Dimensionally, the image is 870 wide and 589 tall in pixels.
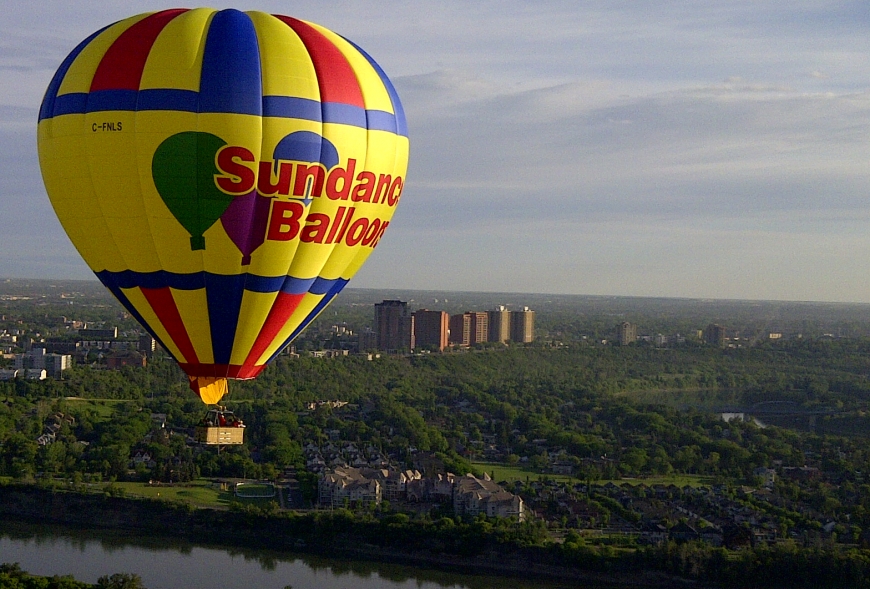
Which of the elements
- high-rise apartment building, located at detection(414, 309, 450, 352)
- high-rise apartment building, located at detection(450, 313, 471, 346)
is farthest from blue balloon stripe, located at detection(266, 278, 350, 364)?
high-rise apartment building, located at detection(450, 313, 471, 346)

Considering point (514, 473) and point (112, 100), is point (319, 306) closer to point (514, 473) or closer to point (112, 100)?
point (112, 100)

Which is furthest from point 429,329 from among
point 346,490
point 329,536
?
point 329,536

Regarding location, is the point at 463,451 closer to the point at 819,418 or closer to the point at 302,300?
the point at 819,418

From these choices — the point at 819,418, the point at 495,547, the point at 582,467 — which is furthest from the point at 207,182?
the point at 819,418

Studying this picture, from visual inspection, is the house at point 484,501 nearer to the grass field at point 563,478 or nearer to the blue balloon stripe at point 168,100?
the grass field at point 563,478

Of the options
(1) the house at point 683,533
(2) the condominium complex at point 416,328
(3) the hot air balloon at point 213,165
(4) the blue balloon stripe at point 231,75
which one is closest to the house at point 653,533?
(1) the house at point 683,533
